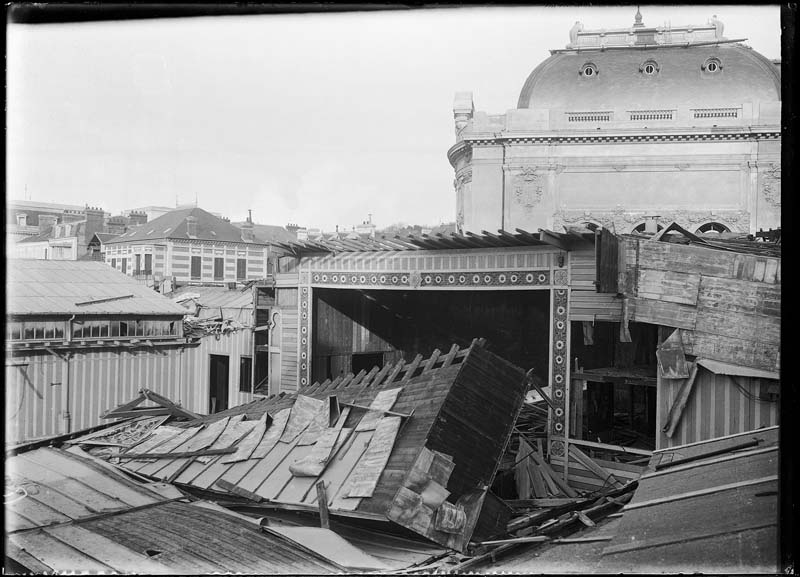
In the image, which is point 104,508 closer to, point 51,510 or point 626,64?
point 51,510

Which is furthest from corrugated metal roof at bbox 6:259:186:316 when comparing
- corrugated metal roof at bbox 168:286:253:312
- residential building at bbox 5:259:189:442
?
corrugated metal roof at bbox 168:286:253:312

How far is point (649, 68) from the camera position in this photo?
26062 mm

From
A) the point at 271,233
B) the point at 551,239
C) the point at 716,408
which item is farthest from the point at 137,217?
the point at 716,408

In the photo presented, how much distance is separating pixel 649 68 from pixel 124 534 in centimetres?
2542

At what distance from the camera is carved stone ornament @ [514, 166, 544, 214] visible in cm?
2733

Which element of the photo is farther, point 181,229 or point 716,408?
point 181,229

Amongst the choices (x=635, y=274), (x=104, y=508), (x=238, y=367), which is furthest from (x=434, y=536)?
(x=238, y=367)

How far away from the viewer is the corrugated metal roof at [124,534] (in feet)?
21.1

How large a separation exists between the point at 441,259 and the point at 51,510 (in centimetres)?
934

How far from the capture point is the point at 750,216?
2364cm

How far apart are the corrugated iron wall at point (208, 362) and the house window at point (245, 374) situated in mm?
68

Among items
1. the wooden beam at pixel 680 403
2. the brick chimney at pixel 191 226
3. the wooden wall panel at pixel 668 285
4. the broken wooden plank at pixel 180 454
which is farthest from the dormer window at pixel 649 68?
the broken wooden plank at pixel 180 454

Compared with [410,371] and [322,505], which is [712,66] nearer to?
[410,371]

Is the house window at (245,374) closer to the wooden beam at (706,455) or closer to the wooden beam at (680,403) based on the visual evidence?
the wooden beam at (680,403)
